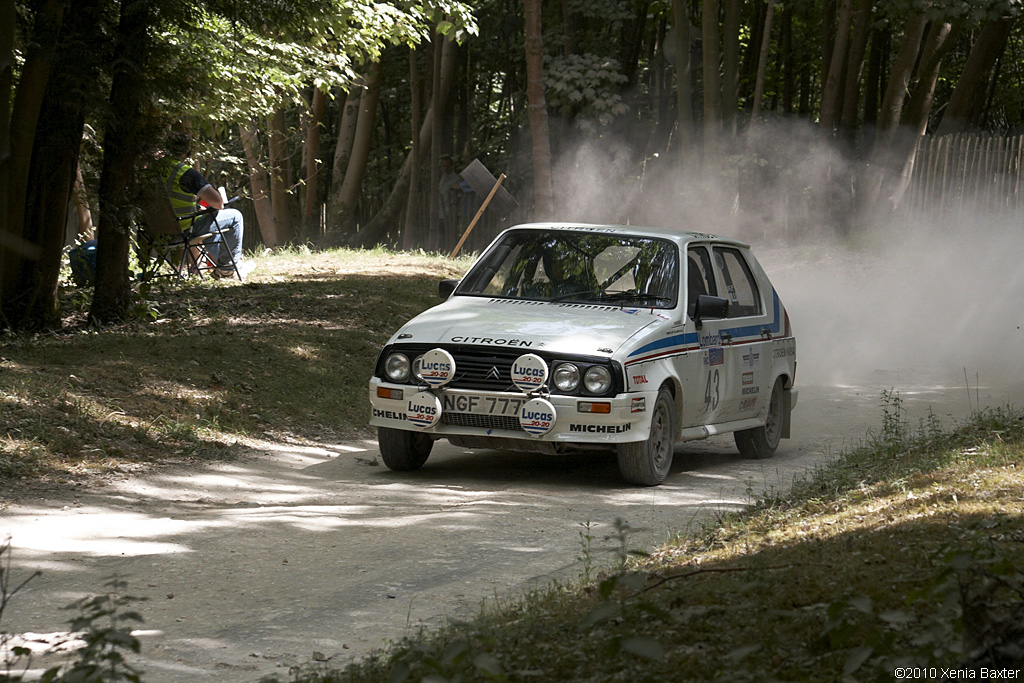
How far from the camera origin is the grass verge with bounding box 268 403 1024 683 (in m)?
3.33

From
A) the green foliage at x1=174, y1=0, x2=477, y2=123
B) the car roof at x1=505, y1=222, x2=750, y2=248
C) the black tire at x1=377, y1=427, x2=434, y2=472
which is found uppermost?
the green foliage at x1=174, y1=0, x2=477, y2=123

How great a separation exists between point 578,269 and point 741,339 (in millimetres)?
1614

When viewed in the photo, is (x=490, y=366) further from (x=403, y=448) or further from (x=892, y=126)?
(x=892, y=126)

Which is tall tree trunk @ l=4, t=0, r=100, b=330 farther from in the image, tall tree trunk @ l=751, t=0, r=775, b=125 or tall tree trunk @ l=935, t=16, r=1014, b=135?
tall tree trunk @ l=751, t=0, r=775, b=125

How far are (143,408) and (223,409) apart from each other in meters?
0.89

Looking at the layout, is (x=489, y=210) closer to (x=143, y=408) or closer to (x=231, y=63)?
(x=231, y=63)

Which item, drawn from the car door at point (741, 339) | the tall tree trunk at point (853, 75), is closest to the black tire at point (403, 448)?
the car door at point (741, 339)

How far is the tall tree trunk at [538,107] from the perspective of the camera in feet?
64.2

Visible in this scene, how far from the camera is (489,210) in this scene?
30656mm

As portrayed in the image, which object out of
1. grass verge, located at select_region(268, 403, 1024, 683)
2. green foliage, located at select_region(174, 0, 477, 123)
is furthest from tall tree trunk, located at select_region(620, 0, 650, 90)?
grass verge, located at select_region(268, 403, 1024, 683)

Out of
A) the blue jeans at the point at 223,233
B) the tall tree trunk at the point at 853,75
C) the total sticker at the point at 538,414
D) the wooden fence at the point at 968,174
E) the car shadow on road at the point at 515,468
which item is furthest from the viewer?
the tall tree trunk at the point at 853,75

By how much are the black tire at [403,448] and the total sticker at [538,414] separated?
107cm

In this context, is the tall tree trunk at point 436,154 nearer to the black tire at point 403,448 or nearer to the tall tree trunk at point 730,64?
the tall tree trunk at point 730,64

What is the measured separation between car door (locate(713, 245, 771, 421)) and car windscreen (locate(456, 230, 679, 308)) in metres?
0.75
